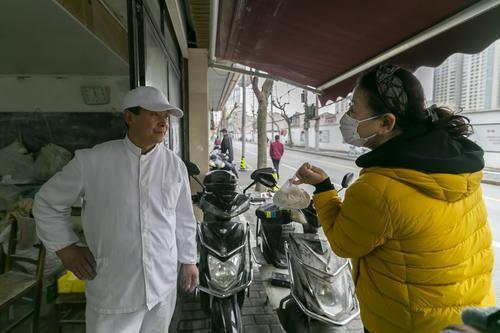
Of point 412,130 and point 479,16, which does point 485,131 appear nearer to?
point 479,16

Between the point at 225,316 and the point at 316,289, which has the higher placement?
the point at 316,289

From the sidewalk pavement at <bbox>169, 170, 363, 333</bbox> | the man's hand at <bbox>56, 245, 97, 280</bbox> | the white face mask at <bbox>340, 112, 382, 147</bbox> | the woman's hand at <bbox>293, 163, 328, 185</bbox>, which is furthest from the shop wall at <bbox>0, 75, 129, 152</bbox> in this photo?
the white face mask at <bbox>340, 112, 382, 147</bbox>

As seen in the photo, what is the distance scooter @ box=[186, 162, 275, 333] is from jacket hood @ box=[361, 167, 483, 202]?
1.49 metres

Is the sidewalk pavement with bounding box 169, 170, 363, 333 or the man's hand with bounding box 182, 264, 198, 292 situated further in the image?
the sidewalk pavement with bounding box 169, 170, 363, 333

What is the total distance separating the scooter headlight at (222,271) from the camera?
218 cm

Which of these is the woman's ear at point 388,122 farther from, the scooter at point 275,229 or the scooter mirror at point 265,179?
the scooter at point 275,229

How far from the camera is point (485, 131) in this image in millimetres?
12625

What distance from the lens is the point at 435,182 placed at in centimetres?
105

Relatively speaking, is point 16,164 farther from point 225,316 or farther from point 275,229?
point 275,229

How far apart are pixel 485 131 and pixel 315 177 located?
14.9 metres

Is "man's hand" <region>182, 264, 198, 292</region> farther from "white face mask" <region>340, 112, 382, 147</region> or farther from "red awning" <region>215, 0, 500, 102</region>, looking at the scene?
A: "red awning" <region>215, 0, 500, 102</region>

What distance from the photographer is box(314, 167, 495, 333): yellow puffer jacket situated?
1066 millimetres

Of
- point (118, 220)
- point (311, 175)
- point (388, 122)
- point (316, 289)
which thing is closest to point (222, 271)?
point (316, 289)

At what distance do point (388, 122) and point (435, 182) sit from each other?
282 millimetres
